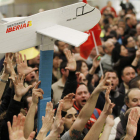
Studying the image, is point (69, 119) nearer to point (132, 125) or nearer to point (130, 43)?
point (132, 125)

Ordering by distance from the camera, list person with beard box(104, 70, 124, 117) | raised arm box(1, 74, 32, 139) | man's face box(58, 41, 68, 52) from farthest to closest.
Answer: man's face box(58, 41, 68, 52)
person with beard box(104, 70, 124, 117)
raised arm box(1, 74, 32, 139)

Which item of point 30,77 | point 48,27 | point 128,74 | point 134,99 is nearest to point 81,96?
point 134,99

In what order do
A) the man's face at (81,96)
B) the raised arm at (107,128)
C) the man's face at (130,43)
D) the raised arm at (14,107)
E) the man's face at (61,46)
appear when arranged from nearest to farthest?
the raised arm at (14,107), the raised arm at (107,128), the man's face at (81,96), the man's face at (61,46), the man's face at (130,43)

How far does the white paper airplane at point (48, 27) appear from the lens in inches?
95.3

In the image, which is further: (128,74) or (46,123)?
(128,74)

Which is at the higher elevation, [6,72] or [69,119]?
[6,72]

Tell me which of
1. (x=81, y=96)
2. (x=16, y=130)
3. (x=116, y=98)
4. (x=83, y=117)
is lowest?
(x=116, y=98)

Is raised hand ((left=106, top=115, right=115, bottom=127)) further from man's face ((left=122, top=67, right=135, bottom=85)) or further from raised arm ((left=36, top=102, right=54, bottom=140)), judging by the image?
man's face ((left=122, top=67, right=135, bottom=85))

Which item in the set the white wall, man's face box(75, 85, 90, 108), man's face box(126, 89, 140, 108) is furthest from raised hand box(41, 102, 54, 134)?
the white wall

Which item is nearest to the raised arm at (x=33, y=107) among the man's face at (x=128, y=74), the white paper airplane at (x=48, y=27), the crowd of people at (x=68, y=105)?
the crowd of people at (x=68, y=105)

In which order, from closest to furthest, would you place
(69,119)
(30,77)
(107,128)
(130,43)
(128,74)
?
(107,128)
(69,119)
(30,77)
(128,74)
(130,43)

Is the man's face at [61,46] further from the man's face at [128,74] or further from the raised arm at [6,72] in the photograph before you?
the raised arm at [6,72]

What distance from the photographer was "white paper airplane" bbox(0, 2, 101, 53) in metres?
2.42

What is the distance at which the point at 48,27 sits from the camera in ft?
8.64
